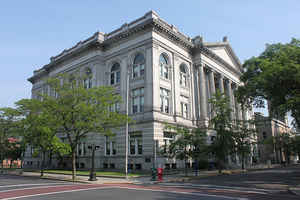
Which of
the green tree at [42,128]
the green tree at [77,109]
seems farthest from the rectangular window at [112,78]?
the green tree at [42,128]

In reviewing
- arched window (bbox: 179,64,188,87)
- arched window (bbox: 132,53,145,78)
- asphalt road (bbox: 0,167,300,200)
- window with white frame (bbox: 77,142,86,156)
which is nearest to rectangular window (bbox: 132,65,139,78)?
arched window (bbox: 132,53,145,78)

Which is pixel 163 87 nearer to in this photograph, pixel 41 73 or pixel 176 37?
pixel 176 37

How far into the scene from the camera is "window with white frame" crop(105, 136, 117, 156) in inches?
1430

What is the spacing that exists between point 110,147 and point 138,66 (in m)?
12.8

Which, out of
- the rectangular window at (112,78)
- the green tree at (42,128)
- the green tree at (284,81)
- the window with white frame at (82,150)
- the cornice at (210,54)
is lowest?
the window with white frame at (82,150)

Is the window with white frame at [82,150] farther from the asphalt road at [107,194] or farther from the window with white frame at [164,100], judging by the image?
the asphalt road at [107,194]

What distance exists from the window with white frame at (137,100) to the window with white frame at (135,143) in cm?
349

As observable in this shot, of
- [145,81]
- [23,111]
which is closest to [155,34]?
[145,81]

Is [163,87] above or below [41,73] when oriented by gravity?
below

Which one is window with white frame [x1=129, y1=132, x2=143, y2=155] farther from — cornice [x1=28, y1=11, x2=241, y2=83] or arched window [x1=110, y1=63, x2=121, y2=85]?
cornice [x1=28, y1=11, x2=241, y2=83]

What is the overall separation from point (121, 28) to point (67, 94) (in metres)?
18.0

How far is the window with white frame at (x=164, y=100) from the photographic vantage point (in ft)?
117

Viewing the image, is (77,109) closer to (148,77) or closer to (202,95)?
(148,77)

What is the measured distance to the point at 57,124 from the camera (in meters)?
25.3
